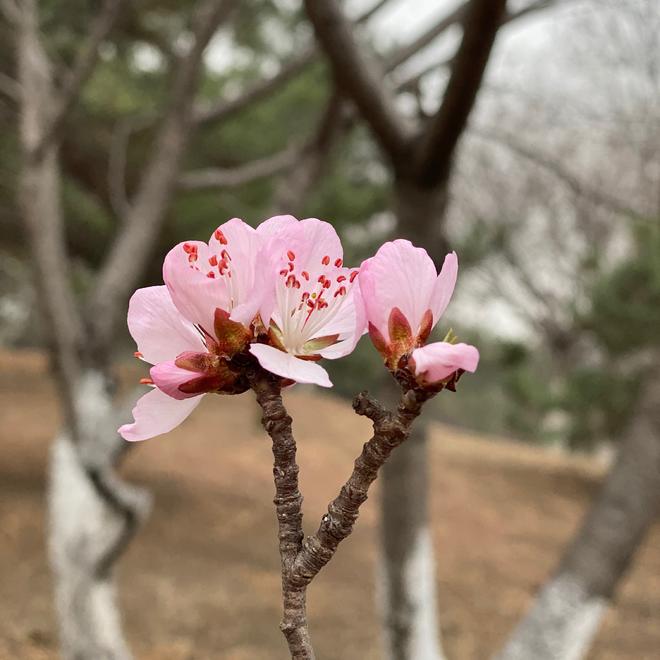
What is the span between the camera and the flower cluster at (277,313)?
19.1 inches

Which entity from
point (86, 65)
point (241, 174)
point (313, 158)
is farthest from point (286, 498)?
point (241, 174)

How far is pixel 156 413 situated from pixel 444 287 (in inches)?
8.5

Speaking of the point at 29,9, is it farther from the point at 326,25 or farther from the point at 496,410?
the point at 496,410

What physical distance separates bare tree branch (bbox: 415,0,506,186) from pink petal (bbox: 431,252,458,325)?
4.78 feet

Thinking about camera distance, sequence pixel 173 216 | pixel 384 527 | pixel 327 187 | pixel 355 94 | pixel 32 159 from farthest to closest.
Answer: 1. pixel 327 187
2. pixel 173 216
3. pixel 32 159
4. pixel 384 527
5. pixel 355 94

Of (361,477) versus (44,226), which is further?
(44,226)

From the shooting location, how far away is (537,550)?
7.08m

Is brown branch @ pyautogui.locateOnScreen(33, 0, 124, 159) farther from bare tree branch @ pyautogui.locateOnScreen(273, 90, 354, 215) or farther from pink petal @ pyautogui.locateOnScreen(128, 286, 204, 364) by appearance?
pink petal @ pyautogui.locateOnScreen(128, 286, 204, 364)

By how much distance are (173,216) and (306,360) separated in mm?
6535

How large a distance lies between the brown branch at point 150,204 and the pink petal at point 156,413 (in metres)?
2.85

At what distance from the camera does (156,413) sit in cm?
53

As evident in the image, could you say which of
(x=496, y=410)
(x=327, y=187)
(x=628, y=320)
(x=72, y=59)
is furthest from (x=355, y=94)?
(x=496, y=410)

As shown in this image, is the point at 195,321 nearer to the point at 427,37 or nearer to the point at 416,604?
the point at 416,604

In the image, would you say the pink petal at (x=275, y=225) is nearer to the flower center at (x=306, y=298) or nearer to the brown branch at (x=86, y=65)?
the flower center at (x=306, y=298)
